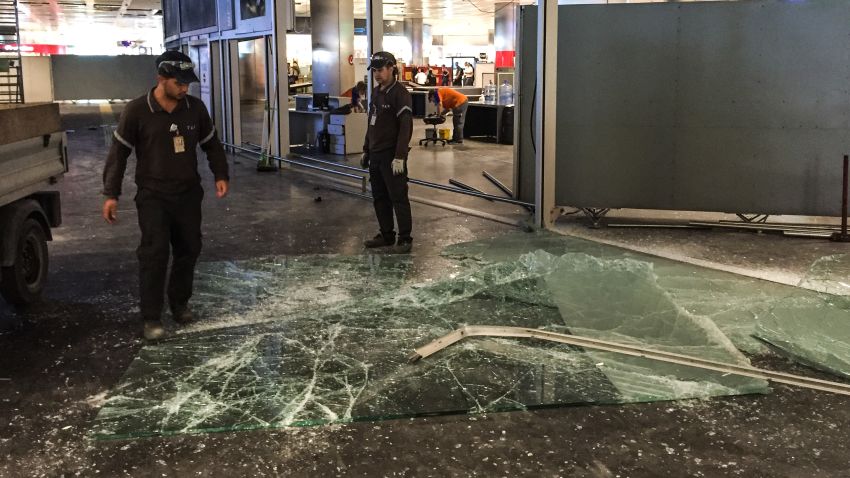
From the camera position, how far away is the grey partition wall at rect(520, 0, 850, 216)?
7.41m

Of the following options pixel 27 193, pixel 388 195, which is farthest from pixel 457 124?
pixel 27 193

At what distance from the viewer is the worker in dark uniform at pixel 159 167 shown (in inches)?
177

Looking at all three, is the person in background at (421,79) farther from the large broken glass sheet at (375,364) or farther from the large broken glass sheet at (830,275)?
the large broken glass sheet at (375,364)

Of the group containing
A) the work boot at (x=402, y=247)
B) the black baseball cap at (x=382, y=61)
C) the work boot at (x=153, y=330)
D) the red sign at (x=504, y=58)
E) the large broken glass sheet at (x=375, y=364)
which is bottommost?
the large broken glass sheet at (x=375, y=364)

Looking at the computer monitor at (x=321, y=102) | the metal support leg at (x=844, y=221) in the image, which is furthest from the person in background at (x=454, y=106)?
the metal support leg at (x=844, y=221)

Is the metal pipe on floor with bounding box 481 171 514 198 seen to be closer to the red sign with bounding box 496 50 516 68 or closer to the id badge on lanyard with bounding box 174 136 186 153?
the id badge on lanyard with bounding box 174 136 186 153

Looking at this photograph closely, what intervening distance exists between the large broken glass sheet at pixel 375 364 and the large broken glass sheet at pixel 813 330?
14.4 inches

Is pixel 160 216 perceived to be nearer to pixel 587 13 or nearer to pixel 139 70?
pixel 587 13

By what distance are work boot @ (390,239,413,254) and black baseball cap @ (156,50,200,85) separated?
9.08 ft

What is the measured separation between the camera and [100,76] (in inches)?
1319

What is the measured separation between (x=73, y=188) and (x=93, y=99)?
2616 centimetres

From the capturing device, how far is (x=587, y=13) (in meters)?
7.76

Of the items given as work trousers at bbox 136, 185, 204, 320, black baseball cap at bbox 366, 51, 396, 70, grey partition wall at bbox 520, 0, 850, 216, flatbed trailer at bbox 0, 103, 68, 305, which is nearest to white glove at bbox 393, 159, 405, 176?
black baseball cap at bbox 366, 51, 396, 70

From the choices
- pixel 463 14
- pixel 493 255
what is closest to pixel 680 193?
pixel 493 255
